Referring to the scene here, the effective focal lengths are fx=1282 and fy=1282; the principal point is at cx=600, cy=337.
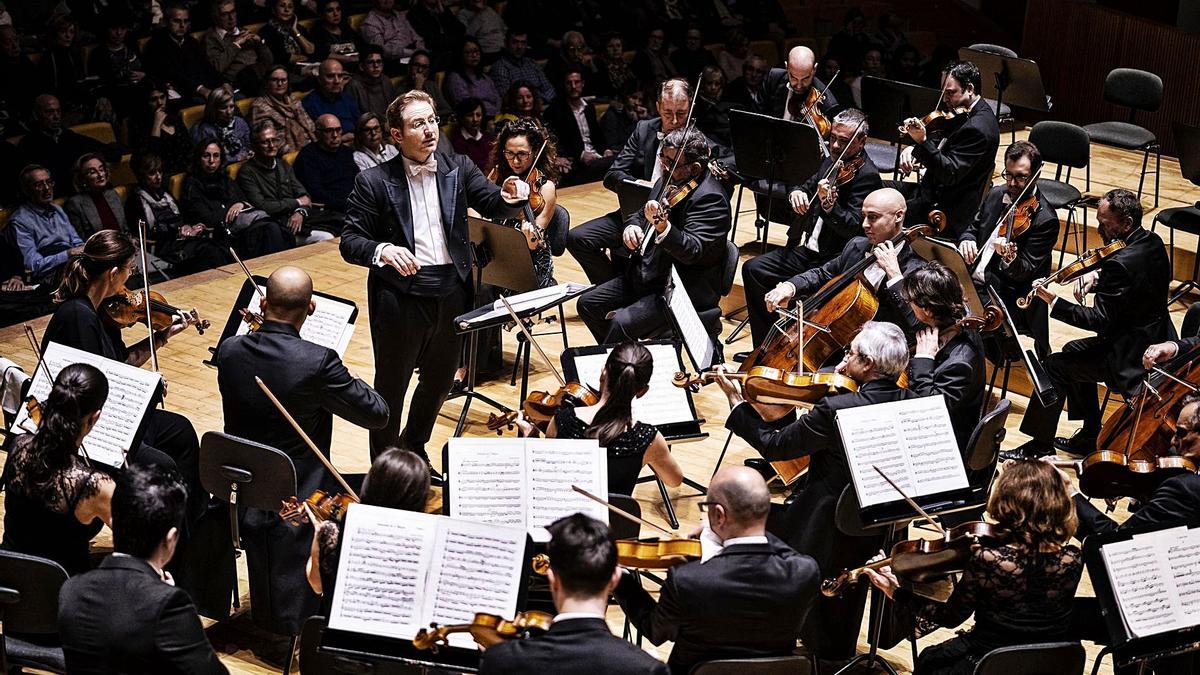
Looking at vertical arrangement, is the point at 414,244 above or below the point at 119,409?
above

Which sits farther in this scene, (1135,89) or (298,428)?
(1135,89)

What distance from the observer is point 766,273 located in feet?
21.8

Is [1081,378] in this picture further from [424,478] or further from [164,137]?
[164,137]

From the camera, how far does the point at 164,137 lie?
7902mm

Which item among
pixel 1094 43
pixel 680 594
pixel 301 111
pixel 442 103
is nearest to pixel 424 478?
pixel 680 594

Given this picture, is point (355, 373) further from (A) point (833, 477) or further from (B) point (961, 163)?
(B) point (961, 163)

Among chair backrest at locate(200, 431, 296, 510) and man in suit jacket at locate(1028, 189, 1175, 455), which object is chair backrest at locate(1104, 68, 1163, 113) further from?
chair backrest at locate(200, 431, 296, 510)

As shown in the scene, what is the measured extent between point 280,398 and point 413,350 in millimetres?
1053

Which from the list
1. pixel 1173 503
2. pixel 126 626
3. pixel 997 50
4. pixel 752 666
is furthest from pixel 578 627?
pixel 997 50

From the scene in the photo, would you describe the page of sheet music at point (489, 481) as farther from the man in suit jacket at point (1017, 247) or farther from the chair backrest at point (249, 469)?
the man in suit jacket at point (1017, 247)

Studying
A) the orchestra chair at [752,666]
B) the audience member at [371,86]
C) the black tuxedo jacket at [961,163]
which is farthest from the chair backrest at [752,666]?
the audience member at [371,86]

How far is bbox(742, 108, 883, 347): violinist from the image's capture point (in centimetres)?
643

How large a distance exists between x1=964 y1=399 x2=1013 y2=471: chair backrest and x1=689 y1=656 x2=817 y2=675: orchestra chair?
4.73ft

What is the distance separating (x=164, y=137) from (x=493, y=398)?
3.13 meters
